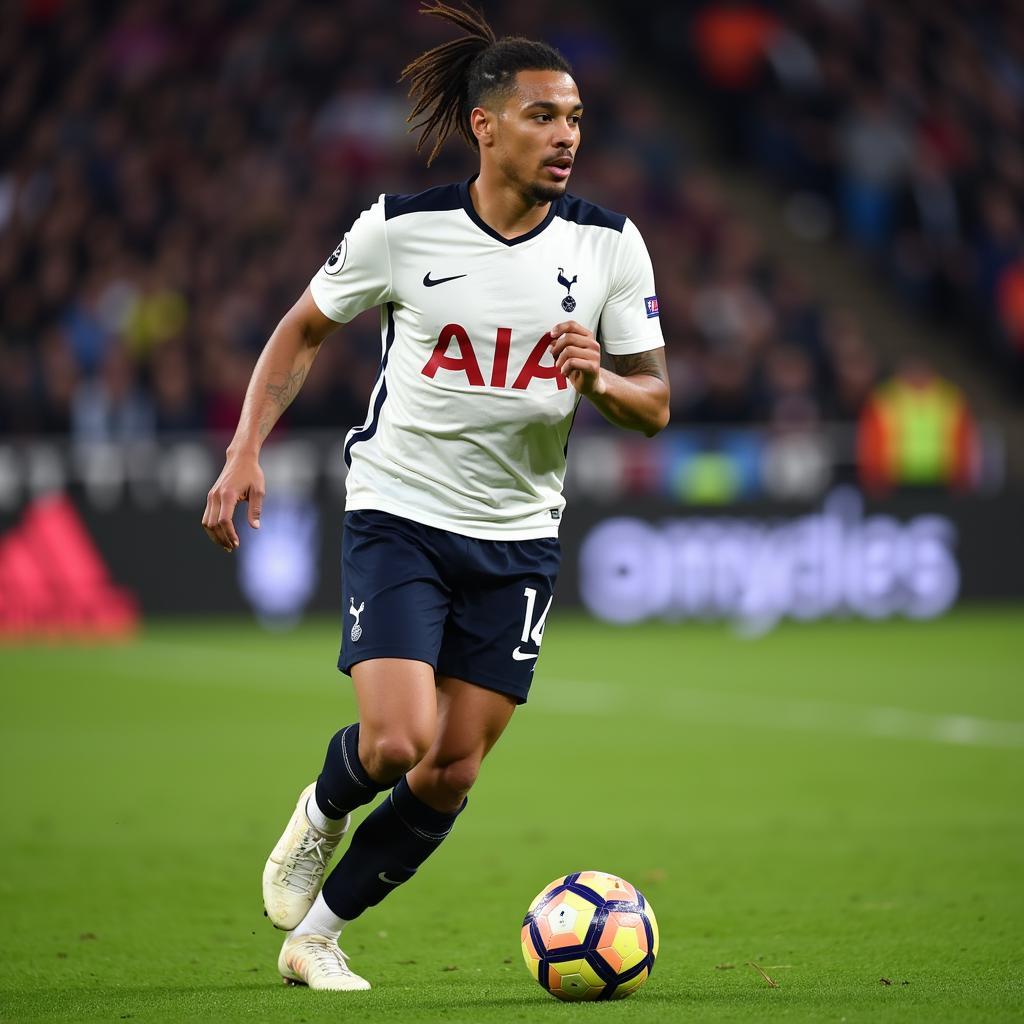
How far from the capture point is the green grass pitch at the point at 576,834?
15.7ft

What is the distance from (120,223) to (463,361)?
44.5 feet

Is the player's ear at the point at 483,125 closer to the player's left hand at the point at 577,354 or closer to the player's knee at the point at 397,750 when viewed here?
the player's left hand at the point at 577,354

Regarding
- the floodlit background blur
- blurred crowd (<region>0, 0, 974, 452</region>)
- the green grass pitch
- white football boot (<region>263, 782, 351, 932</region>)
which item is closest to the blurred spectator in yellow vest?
the floodlit background blur

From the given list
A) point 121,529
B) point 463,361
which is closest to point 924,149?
point 121,529

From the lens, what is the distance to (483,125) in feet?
16.6

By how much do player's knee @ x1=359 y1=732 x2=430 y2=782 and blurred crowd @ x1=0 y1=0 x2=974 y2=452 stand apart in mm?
11384

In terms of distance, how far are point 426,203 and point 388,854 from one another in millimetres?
1789

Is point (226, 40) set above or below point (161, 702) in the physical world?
above

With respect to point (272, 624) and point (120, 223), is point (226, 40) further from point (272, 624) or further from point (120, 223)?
point (272, 624)

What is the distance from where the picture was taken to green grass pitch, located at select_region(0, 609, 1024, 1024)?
4781mm

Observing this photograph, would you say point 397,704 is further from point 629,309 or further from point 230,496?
point 629,309

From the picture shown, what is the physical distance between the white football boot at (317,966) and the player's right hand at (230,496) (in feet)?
3.63

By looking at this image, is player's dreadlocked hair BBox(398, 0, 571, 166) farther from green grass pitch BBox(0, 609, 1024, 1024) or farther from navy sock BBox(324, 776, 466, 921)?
green grass pitch BBox(0, 609, 1024, 1024)

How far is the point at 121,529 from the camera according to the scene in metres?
15.4
